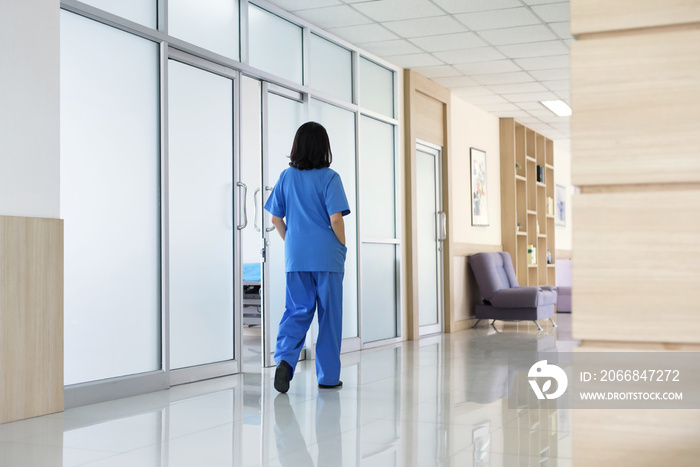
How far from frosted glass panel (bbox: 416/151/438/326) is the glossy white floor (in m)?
3.35

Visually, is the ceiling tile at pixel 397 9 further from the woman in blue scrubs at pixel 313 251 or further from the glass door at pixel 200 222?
the woman in blue scrubs at pixel 313 251

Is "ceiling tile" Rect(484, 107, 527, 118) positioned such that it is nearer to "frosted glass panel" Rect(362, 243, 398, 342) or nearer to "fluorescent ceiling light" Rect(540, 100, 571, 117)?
"fluorescent ceiling light" Rect(540, 100, 571, 117)

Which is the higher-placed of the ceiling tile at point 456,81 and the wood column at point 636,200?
the ceiling tile at point 456,81

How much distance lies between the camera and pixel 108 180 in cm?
416

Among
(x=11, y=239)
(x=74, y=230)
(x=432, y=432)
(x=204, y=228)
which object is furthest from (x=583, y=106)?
(x=204, y=228)

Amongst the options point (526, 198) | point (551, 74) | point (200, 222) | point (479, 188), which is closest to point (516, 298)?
point (479, 188)

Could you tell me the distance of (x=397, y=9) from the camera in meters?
5.77

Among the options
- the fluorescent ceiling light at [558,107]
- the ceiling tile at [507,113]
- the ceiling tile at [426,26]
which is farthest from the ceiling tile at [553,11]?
the ceiling tile at [507,113]

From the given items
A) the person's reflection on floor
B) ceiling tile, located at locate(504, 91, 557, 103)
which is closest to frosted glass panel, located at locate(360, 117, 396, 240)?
ceiling tile, located at locate(504, 91, 557, 103)

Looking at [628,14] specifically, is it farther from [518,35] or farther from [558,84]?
[558,84]

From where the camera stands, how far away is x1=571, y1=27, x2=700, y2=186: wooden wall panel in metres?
1.15

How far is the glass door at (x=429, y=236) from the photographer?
8.18 m

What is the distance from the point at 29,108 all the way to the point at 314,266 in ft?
5.19

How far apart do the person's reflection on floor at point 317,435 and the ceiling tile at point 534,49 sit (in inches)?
164
